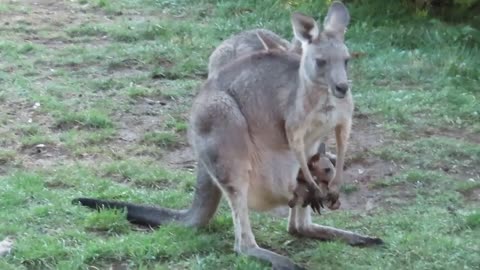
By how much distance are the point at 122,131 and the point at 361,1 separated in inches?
150

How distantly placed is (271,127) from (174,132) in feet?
7.11

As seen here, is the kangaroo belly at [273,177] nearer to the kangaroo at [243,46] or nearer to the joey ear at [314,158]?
the joey ear at [314,158]

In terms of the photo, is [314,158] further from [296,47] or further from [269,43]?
[269,43]

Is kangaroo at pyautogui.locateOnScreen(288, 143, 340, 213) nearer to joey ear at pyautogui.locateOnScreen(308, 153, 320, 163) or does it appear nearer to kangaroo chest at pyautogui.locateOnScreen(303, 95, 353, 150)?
joey ear at pyautogui.locateOnScreen(308, 153, 320, 163)

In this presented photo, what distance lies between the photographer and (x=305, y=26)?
4621 millimetres

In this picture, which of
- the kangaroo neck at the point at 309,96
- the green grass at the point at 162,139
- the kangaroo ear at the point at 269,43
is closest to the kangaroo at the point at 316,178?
the kangaroo neck at the point at 309,96

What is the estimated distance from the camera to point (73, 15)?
10438 mm

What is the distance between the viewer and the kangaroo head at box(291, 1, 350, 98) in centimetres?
445

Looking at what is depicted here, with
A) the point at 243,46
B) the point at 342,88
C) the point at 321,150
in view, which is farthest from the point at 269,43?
the point at 342,88

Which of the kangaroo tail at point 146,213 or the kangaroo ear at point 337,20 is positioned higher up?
the kangaroo ear at point 337,20

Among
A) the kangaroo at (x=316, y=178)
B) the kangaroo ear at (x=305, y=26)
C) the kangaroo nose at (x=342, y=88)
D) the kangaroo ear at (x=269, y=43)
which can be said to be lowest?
the kangaroo at (x=316, y=178)

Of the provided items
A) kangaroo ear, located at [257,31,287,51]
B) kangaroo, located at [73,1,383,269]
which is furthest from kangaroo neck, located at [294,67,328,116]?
kangaroo ear, located at [257,31,287,51]

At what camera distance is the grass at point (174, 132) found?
488 cm

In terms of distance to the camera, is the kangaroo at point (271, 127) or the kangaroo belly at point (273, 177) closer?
the kangaroo at point (271, 127)
